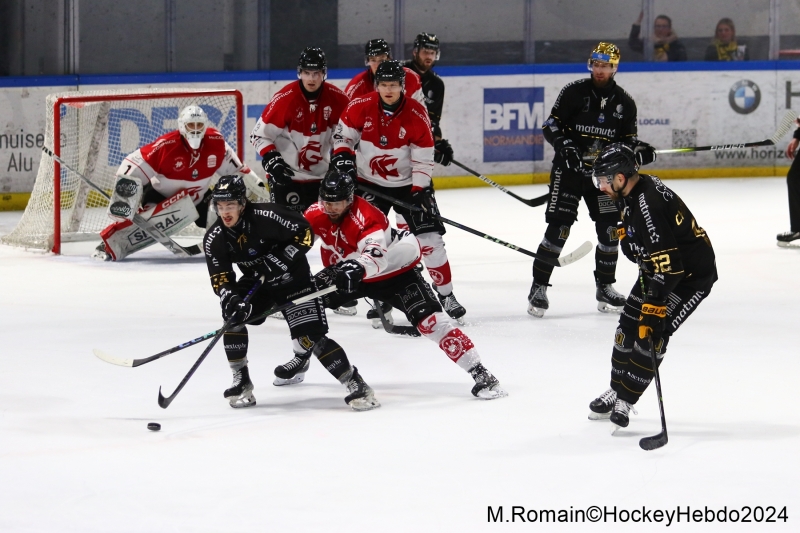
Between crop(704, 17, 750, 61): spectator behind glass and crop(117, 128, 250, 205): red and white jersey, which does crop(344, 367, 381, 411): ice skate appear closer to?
crop(117, 128, 250, 205): red and white jersey

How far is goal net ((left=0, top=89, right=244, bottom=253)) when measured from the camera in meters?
7.35

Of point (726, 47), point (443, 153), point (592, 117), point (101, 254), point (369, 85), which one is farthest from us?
point (726, 47)

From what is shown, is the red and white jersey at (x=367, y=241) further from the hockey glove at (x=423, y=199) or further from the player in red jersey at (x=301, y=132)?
the player in red jersey at (x=301, y=132)

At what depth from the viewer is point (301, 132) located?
5918 mm

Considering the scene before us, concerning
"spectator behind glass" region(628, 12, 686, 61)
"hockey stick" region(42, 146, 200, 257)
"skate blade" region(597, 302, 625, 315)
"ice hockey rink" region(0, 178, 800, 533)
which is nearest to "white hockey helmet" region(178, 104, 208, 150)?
"hockey stick" region(42, 146, 200, 257)

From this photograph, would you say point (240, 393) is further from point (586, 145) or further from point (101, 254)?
point (101, 254)

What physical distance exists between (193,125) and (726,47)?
537cm

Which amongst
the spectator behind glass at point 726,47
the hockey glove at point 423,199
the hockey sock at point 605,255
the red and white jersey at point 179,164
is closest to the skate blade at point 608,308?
the hockey sock at point 605,255

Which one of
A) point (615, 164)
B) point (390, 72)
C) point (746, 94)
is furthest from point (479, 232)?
point (746, 94)

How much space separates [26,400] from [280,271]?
38.4 inches

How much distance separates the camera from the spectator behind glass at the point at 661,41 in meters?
10.3

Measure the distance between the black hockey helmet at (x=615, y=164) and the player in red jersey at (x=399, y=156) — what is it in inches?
65.1

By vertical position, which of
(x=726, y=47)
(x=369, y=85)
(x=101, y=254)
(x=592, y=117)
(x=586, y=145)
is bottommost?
(x=101, y=254)

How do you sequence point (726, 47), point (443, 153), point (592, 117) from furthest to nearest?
point (726, 47) < point (443, 153) < point (592, 117)
